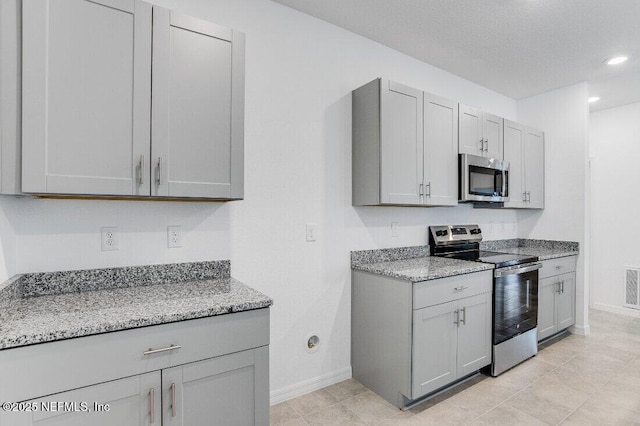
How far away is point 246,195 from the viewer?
2156 millimetres

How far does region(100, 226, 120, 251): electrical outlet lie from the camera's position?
173 centimetres

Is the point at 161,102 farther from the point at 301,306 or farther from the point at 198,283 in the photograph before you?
the point at 301,306

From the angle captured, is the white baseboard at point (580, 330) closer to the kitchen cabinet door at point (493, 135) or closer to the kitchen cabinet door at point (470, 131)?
the kitchen cabinet door at point (493, 135)

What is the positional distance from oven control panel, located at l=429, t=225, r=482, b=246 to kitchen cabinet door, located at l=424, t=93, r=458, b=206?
1.29 feet

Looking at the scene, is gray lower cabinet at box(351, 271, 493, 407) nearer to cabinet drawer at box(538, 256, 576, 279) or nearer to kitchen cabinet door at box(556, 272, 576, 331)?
cabinet drawer at box(538, 256, 576, 279)

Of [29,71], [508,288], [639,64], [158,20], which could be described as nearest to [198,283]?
[29,71]

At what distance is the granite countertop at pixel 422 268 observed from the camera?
221cm

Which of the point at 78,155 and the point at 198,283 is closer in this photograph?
the point at 78,155

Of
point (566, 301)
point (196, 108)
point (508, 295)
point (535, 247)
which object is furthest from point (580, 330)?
point (196, 108)

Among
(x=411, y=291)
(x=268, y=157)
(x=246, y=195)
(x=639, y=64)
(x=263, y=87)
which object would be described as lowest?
(x=411, y=291)

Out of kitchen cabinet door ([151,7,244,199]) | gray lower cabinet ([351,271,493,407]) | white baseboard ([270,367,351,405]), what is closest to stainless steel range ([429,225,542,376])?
gray lower cabinet ([351,271,493,407])

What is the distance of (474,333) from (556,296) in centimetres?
153

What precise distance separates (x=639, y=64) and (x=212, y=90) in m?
3.90

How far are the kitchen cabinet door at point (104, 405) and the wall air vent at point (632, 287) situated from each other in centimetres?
533
